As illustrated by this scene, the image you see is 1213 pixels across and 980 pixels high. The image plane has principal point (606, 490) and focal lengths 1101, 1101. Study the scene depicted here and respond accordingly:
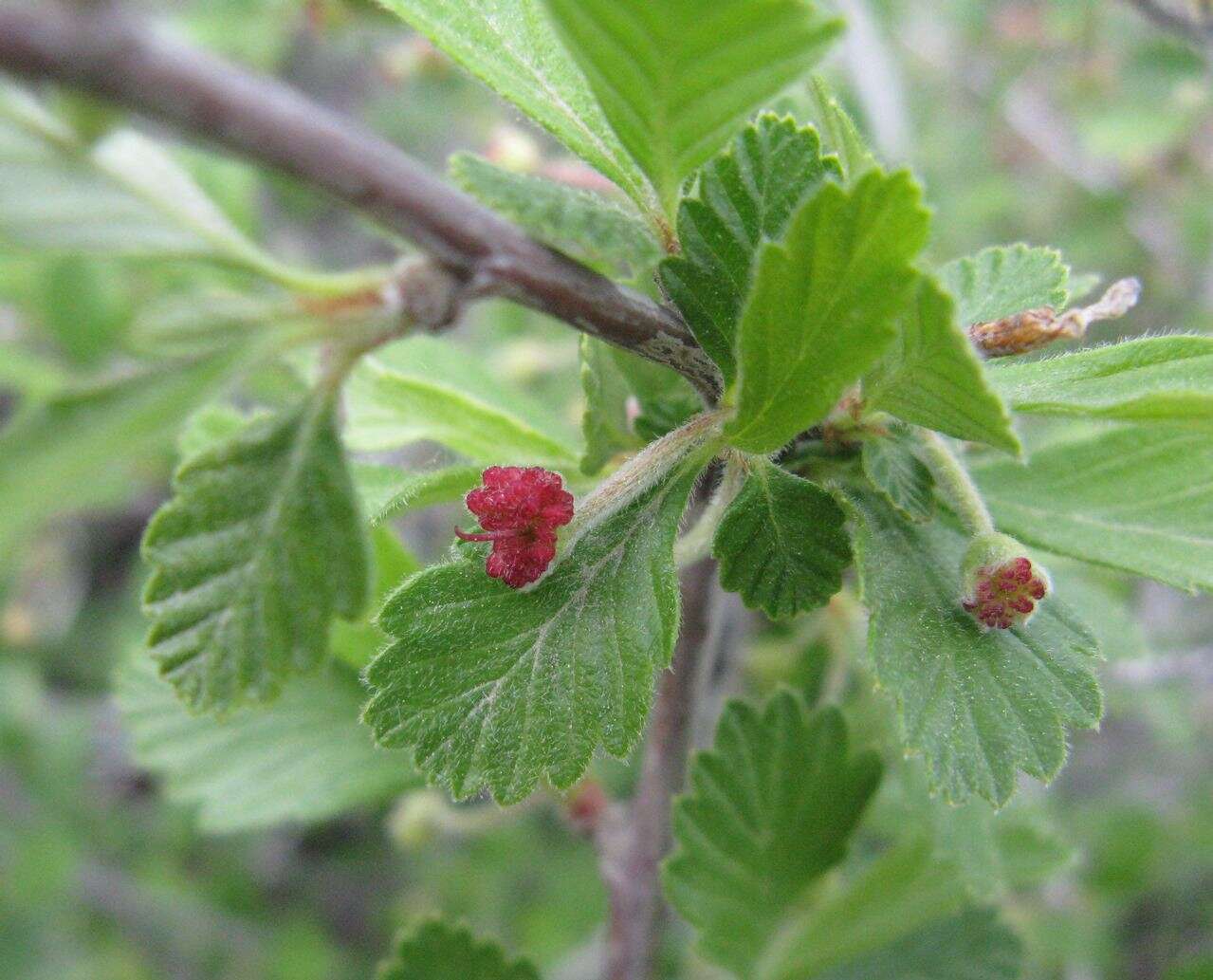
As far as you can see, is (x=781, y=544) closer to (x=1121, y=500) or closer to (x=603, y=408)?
(x=603, y=408)

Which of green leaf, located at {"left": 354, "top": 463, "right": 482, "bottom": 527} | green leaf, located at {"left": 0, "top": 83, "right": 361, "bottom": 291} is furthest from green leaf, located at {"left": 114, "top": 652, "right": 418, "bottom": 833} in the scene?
green leaf, located at {"left": 0, "top": 83, "right": 361, "bottom": 291}

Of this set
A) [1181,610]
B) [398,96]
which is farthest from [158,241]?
[398,96]

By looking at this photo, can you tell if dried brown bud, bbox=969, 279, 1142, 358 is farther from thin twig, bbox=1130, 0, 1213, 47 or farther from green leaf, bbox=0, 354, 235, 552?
thin twig, bbox=1130, 0, 1213, 47

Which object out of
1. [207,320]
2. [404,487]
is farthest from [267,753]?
[207,320]

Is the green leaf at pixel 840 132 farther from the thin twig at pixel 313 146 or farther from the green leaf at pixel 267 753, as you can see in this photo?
the green leaf at pixel 267 753

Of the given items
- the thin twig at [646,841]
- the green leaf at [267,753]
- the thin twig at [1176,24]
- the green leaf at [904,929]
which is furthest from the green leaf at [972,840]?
the thin twig at [1176,24]

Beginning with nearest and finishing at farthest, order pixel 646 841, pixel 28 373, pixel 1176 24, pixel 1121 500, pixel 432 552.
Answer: pixel 1121 500 < pixel 646 841 < pixel 1176 24 < pixel 28 373 < pixel 432 552
